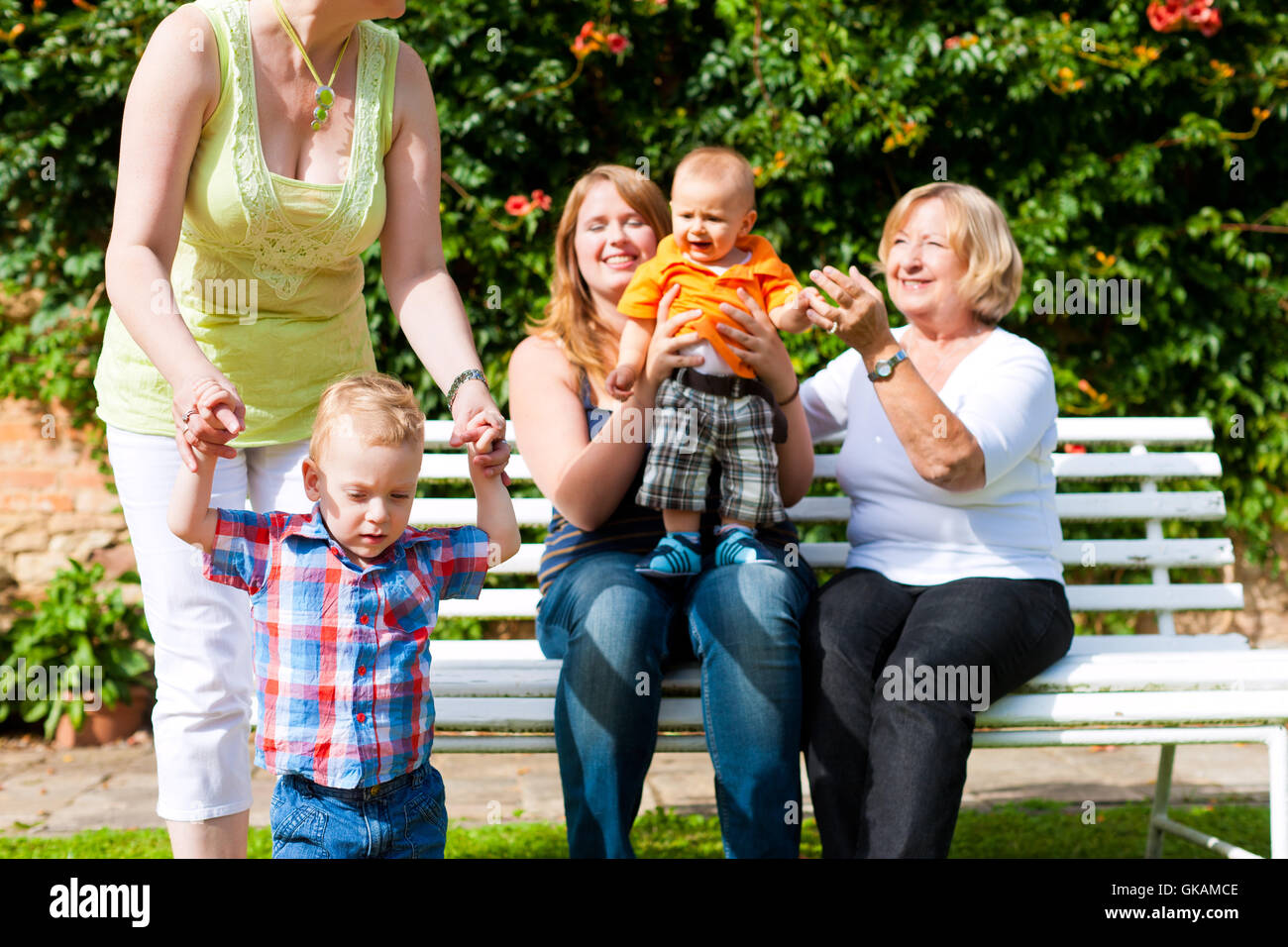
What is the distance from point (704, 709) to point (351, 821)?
741 millimetres

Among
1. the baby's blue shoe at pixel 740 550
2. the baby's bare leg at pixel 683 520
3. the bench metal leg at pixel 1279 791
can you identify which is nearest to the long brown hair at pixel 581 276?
the baby's bare leg at pixel 683 520

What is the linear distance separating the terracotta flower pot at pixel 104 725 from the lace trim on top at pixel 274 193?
2919mm

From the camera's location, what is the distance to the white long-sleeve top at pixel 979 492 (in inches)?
106

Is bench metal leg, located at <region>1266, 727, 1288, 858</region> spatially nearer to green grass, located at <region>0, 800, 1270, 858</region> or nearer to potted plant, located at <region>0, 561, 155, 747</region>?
green grass, located at <region>0, 800, 1270, 858</region>

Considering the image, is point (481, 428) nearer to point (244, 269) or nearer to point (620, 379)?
point (244, 269)

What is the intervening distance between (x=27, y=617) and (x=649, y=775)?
7.89ft

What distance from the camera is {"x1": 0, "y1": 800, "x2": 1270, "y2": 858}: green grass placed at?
3.40m

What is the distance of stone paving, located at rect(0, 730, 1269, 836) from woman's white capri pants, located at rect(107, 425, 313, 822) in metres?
1.58

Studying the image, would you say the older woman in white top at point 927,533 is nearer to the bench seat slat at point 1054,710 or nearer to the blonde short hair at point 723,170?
the bench seat slat at point 1054,710

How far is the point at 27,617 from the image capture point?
15.1 feet

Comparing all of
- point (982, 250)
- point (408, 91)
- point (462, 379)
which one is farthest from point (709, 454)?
point (408, 91)

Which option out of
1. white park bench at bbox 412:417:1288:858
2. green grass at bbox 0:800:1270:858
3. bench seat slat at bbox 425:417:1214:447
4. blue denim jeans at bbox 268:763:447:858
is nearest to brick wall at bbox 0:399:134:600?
green grass at bbox 0:800:1270:858

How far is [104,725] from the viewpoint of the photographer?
14.8 feet

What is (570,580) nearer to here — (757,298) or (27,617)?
(757,298)
